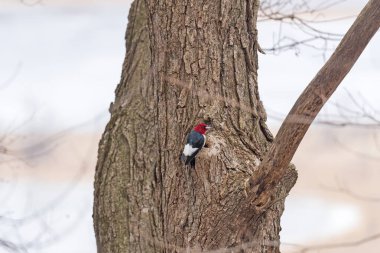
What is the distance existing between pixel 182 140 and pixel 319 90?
0.61 metres

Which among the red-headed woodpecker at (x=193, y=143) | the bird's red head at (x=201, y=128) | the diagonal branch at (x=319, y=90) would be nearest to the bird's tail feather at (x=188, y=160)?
the red-headed woodpecker at (x=193, y=143)

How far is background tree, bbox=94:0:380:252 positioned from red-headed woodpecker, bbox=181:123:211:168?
0.04 m

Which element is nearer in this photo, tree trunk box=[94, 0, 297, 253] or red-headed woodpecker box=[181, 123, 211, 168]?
red-headed woodpecker box=[181, 123, 211, 168]

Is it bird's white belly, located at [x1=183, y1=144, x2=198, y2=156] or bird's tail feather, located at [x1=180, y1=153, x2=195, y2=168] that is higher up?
bird's white belly, located at [x1=183, y1=144, x2=198, y2=156]

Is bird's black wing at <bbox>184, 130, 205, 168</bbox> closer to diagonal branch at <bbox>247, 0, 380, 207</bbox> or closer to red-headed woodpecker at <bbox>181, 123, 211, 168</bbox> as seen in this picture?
red-headed woodpecker at <bbox>181, 123, 211, 168</bbox>

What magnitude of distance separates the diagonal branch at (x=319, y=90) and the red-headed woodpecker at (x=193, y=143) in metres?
0.24

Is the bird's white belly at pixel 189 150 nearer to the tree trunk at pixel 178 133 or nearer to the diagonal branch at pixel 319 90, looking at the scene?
the tree trunk at pixel 178 133

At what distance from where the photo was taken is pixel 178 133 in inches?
123

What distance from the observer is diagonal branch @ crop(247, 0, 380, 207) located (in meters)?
2.74

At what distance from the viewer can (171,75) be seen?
3164 mm

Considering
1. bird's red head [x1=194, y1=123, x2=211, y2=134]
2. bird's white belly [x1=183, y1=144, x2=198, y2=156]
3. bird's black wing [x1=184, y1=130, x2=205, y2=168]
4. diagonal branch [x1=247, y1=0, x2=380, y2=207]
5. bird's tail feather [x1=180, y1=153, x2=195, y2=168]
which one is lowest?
bird's tail feather [x1=180, y1=153, x2=195, y2=168]

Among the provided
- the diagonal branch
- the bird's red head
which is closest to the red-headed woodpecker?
the bird's red head

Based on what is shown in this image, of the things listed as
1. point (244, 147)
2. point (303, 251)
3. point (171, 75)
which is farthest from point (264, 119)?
point (303, 251)

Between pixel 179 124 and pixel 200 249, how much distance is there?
19.8 inches
